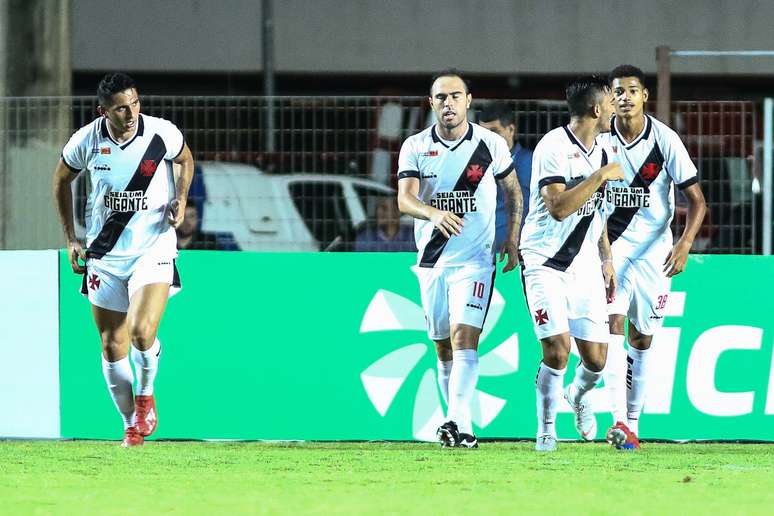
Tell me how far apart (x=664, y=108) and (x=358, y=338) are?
98.8 inches

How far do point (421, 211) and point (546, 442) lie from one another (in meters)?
1.51

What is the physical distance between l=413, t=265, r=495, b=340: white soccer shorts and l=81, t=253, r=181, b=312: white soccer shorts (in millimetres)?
1484

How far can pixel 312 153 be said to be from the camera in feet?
39.0

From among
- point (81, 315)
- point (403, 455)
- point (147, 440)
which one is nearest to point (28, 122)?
point (81, 315)

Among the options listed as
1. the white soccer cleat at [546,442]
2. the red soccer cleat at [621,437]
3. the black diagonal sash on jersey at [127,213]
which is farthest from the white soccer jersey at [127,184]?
the red soccer cleat at [621,437]

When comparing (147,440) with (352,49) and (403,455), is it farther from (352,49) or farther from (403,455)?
(352,49)

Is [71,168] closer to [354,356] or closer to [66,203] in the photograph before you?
[66,203]

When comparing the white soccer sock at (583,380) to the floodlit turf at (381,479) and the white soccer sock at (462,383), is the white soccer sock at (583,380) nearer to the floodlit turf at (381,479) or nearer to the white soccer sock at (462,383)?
the floodlit turf at (381,479)

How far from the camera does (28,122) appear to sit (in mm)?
12016

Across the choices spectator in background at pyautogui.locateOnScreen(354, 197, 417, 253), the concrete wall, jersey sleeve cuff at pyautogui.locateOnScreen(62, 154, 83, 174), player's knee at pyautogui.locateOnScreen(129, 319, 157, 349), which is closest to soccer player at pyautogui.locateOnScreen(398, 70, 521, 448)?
spectator in background at pyautogui.locateOnScreen(354, 197, 417, 253)

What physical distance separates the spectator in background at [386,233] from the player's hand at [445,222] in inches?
58.2

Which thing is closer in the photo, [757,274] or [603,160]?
[603,160]

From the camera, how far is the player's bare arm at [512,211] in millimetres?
10766

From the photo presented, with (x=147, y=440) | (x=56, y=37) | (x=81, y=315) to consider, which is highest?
(x=56, y=37)
